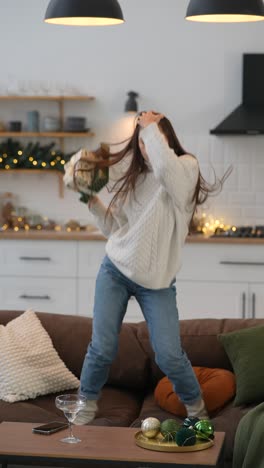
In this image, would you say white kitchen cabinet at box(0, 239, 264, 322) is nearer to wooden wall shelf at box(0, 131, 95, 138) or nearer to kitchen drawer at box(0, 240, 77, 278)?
kitchen drawer at box(0, 240, 77, 278)

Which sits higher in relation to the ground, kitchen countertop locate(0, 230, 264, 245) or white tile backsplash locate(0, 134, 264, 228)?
white tile backsplash locate(0, 134, 264, 228)

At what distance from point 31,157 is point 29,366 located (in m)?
3.01

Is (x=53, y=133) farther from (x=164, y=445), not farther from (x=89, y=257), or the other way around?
(x=164, y=445)

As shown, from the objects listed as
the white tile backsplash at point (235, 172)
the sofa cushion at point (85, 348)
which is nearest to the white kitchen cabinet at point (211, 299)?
the white tile backsplash at point (235, 172)

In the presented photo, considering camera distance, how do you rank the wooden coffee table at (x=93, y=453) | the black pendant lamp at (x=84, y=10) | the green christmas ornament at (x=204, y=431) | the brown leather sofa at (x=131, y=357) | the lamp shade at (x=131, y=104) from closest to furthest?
1. the wooden coffee table at (x=93, y=453)
2. the green christmas ornament at (x=204, y=431)
3. the black pendant lamp at (x=84, y=10)
4. the brown leather sofa at (x=131, y=357)
5. the lamp shade at (x=131, y=104)

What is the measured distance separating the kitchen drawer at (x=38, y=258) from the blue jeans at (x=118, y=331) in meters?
2.48

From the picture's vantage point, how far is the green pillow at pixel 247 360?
4074 mm

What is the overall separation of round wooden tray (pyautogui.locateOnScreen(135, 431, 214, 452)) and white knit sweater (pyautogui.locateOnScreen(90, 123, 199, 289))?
915 mm

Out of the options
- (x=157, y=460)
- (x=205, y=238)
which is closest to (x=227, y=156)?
(x=205, y=238)

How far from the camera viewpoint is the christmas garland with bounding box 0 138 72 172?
7098 millimetres

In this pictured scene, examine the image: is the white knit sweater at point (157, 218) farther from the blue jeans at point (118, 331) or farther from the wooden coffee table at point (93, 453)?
the wooden coffee table at point (93, 453)

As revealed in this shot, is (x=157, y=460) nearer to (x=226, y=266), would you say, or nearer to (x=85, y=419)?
(x=85, y=419)

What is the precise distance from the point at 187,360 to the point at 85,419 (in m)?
0.48

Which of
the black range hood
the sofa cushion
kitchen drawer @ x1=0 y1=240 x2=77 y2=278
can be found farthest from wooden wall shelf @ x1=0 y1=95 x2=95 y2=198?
the sofa cushion
